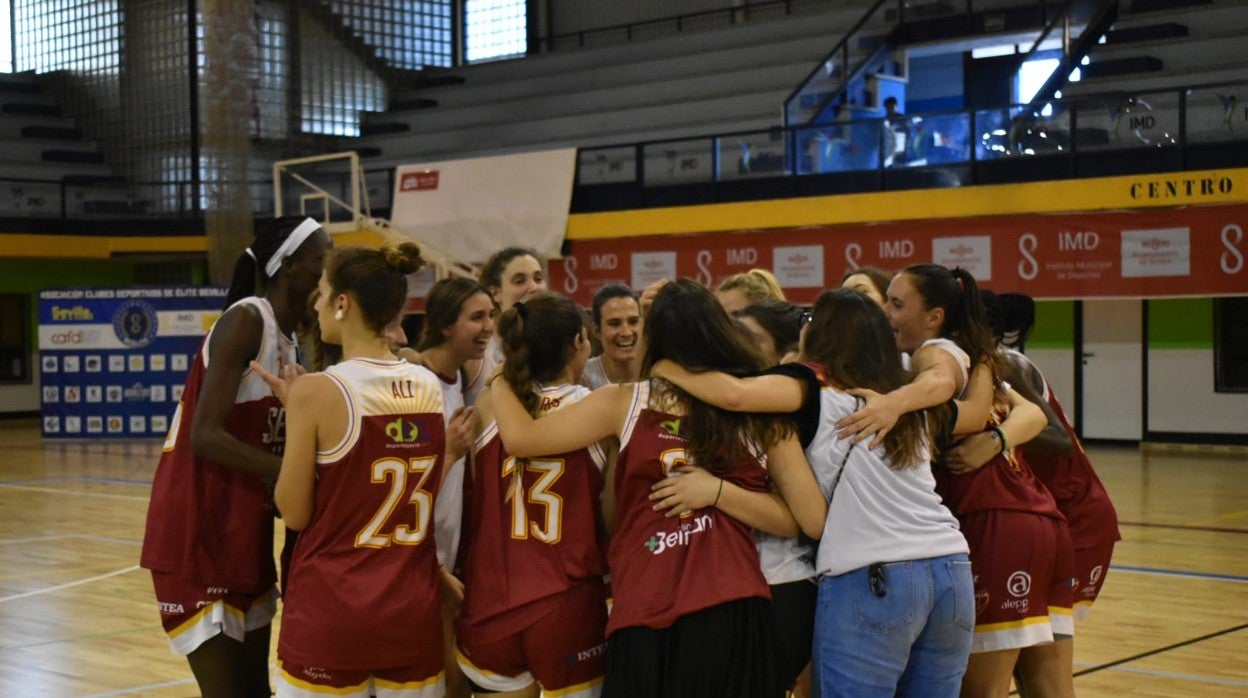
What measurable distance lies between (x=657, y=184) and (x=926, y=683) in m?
14.0

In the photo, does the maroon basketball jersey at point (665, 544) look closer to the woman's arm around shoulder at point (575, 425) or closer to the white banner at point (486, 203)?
the woman's arm around shoulder at point (575, 425)

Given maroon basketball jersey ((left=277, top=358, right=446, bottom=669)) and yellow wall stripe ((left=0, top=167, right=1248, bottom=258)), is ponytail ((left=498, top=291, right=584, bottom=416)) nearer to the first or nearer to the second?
maroon basketball jersey ((left=277, top=358, right=446, bottom=669))

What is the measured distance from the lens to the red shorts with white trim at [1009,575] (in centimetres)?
349

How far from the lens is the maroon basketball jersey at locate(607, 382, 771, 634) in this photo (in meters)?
2.90

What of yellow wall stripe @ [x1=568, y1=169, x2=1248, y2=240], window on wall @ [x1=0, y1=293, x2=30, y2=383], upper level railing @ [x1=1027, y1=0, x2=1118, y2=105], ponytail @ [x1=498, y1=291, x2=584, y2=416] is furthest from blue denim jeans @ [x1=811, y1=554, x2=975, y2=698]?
window on wall @ [x1=0, y1=293, x2=30, y2=383]

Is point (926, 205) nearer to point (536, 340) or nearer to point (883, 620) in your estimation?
point (536, 340)

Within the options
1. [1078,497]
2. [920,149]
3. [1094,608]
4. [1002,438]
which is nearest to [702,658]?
[1002,438]

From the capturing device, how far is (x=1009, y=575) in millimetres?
3492

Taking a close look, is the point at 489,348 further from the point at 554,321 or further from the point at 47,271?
the point at 47,271

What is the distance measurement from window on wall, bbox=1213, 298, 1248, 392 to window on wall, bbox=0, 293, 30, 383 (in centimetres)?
1752

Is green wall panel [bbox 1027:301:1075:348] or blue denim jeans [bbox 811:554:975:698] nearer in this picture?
blue denim jeans [bbox 811:554:975:698]

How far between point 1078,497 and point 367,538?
211 centimetres

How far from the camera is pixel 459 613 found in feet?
10.7

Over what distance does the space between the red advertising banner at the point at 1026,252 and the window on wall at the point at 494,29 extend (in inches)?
381
